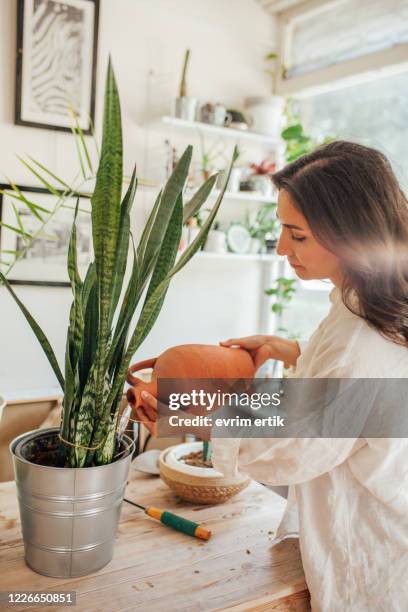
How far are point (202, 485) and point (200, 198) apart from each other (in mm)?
585

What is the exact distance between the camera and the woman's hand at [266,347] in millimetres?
1163

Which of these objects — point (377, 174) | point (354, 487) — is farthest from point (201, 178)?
point (354, 487)

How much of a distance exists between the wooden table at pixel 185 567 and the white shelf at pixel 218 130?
2.02 metres

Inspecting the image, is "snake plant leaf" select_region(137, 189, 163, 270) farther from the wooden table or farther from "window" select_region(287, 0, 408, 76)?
"window" select_region(287, 0, 408, 76)

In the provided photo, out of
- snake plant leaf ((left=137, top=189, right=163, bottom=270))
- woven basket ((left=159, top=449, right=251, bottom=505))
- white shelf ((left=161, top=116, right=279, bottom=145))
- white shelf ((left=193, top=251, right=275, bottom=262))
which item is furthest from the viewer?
white shelf ((left=193, top=251, right=275, bottom=262))

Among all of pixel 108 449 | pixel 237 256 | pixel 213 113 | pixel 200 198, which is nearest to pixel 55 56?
pixel 213 113

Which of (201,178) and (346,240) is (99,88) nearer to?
(201,178)

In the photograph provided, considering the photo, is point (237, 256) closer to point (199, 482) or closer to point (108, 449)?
point (199, 482)

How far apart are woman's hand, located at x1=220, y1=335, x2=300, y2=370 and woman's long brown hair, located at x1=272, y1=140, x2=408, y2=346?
0.25m

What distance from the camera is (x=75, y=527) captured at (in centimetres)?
92

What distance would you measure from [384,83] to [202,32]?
38.7 inches

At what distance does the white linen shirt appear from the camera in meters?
0.92

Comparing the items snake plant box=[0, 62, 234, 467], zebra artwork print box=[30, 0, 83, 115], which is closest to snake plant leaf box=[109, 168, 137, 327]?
snake plant box=[0, 62, 234, 467]

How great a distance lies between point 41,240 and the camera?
8.64 feet
